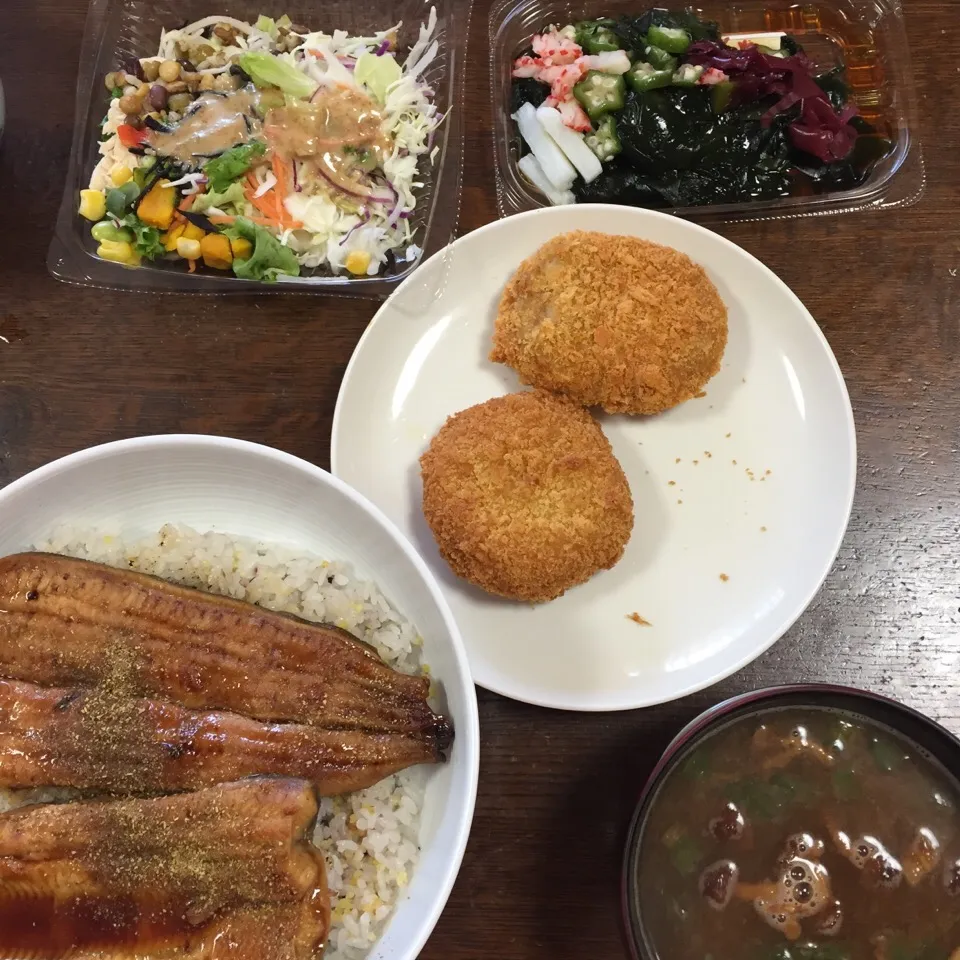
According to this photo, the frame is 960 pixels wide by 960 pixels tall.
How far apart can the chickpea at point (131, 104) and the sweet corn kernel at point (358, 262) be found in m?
0.71

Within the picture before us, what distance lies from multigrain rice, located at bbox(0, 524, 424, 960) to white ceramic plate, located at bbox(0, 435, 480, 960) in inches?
1.4

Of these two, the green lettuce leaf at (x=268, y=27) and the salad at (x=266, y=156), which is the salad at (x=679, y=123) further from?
the green lettuce leaf at (x=268, y=27)

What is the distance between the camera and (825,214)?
2098mm

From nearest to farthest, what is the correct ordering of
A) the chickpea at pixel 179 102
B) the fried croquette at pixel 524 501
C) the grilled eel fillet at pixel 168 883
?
1. the grilled eel fillet at pixel 168 883
2. the fried croquette at pixel 524 501
3. the chickpea at pixel 179 102

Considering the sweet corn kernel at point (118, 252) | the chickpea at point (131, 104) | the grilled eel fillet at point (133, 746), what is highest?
the chickpea at point (131, 104)

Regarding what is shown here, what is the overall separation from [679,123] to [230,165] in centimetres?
123

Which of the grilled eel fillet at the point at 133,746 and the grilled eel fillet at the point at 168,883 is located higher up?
the grilled eel fillet at the point at 133,746

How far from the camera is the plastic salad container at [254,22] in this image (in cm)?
207

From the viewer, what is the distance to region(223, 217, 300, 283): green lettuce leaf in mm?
2000

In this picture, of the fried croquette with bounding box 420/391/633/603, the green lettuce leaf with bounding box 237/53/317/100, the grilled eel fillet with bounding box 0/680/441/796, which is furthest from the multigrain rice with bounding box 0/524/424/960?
the green lettuce leaf with bounding box 237/53/317/100

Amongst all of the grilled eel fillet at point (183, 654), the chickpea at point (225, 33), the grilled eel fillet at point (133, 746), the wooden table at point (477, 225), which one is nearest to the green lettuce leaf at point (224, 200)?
the wooden table at point (477, 225)

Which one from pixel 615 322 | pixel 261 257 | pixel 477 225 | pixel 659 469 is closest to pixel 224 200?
pixel 261 257

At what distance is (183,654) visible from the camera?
4.67ft

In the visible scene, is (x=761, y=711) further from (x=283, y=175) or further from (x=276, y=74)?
(x=276, y=74)
